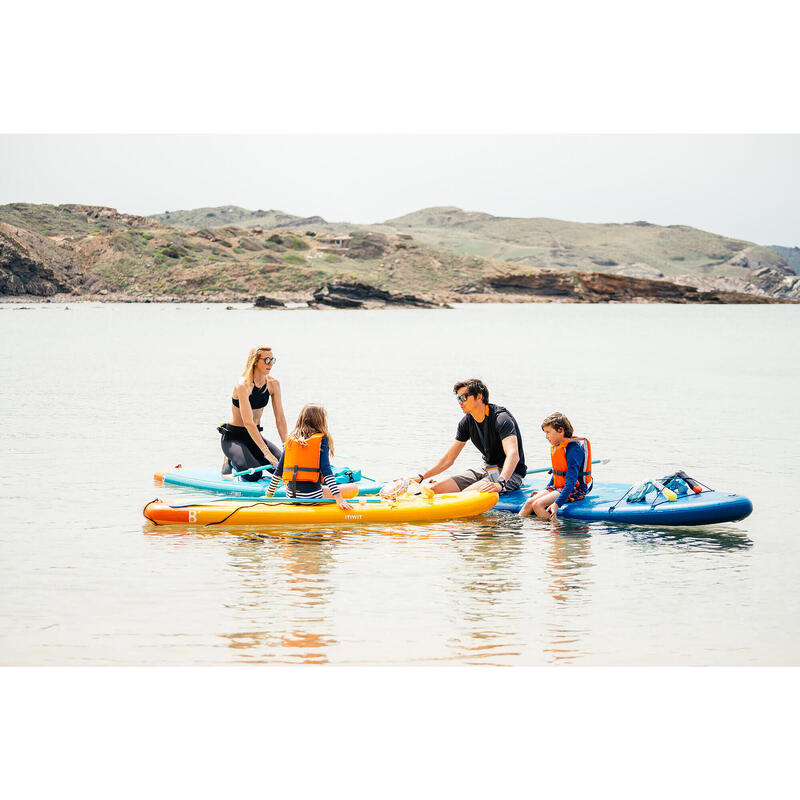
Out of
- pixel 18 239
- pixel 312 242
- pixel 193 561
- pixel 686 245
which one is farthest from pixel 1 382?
pixel 686 245

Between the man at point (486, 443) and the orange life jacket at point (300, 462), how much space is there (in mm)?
923

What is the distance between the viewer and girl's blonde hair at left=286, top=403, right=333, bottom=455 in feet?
25.9

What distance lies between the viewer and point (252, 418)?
9.06 metres

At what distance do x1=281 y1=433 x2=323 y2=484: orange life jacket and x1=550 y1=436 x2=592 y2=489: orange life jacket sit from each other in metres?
1.89

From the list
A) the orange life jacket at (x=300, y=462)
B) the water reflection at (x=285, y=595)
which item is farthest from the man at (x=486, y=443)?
the water reflection at (x=285, y=595)

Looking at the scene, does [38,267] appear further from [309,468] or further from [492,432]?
[492,432]

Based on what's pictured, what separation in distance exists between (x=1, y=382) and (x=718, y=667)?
1935cm

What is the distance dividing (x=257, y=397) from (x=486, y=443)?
2.07 m

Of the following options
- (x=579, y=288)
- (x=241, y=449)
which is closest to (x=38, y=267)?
(x=579, y=288)

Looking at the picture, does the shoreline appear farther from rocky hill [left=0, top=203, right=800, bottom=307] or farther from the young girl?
the young girl

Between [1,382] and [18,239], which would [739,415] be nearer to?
[1,382]

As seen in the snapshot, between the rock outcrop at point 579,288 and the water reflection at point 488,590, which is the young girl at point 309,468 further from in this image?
the rock outcrop at point 579,288

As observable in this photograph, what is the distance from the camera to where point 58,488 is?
1025 centimetres

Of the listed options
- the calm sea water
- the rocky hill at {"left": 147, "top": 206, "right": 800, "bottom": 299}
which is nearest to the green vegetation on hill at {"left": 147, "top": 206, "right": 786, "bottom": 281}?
the rocky hill at {"left": 147, "top": 206, "right": 800, "bottom": 299}
